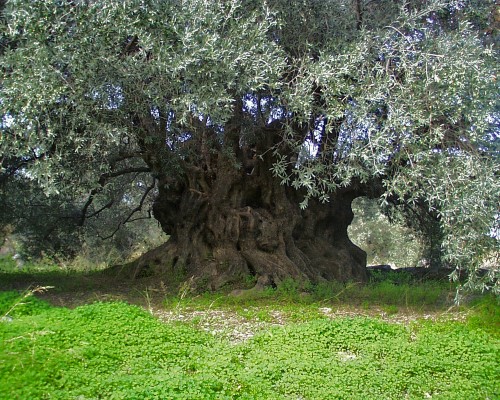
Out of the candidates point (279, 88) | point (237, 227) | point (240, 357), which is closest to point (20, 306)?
point (240, 357)

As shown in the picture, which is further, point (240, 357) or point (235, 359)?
point (240, 357)

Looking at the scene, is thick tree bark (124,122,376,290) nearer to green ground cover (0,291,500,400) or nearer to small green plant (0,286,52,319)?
small green plant (0,286,52,319)

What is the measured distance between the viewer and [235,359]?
6879mm

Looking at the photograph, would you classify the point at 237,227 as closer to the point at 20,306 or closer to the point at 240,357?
the point at 20,306

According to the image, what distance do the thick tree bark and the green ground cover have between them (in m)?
4.17

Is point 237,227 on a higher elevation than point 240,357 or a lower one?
higher

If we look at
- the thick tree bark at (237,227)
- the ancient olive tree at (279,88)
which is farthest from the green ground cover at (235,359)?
the thick tree bark at (237,227)

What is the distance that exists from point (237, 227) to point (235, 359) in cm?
585

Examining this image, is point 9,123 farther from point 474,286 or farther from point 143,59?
point 474,286

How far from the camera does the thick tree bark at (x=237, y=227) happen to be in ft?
40.4

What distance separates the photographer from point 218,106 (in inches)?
323

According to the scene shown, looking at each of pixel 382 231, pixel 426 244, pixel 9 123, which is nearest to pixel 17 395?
pixel 9 123

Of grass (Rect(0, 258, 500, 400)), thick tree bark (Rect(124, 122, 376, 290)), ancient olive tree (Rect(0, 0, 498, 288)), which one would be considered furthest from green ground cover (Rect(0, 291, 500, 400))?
thick tree bark (Rect(124, 122, 376, 290))

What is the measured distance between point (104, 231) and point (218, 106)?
13.4 meters
